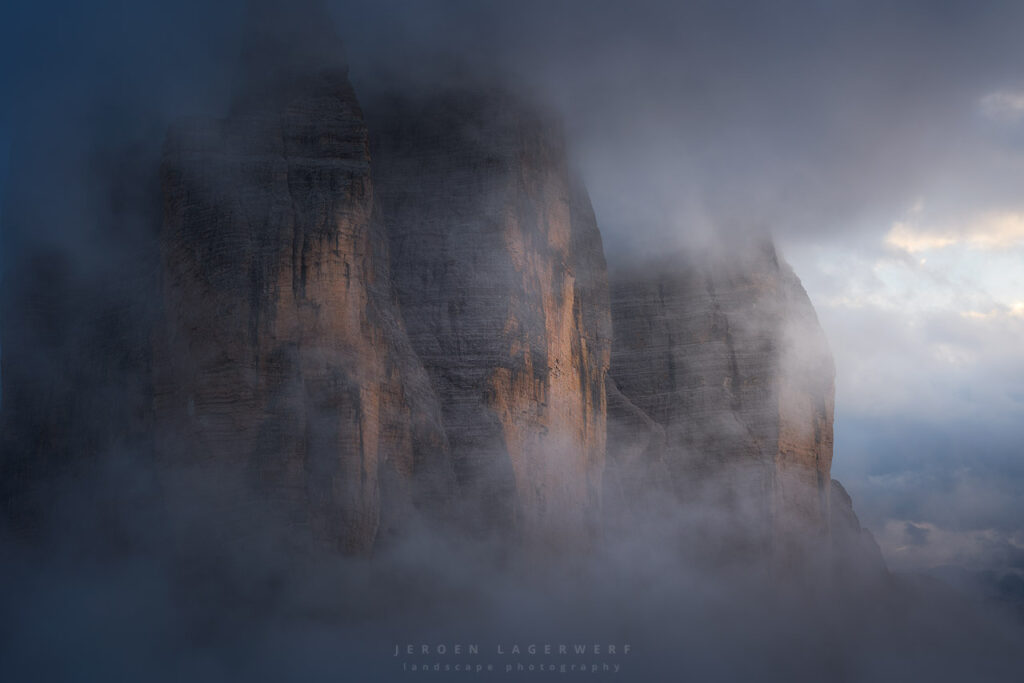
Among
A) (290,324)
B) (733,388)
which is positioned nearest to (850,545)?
(733,388)

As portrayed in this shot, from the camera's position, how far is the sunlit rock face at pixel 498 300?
31.5 m

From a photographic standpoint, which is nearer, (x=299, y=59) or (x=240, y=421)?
(x=240, y=421)

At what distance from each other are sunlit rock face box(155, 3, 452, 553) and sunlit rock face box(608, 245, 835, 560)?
1457 centimetres

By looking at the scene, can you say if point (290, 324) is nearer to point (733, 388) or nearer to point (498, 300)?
point (498, 300)

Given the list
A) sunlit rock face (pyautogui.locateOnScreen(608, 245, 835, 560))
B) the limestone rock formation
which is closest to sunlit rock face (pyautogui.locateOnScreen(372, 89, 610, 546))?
sunlit rock face (pyautogui.locateOnScreen(608, 245, 835, 560))

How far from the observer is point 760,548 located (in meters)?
41.4

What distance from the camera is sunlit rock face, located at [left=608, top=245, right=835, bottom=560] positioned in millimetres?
42281

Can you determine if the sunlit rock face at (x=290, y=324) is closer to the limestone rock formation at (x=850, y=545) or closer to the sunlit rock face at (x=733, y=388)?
the sunlit rock face at (x=733, y=388)

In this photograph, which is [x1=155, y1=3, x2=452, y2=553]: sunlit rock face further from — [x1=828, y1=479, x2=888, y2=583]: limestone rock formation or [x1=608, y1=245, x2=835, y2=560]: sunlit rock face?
[x1=828, y1=479, x2=888, y2=583]: limestone rock formation

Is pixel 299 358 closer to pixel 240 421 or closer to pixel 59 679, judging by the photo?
pixel 240 421

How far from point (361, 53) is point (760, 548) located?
19841 mm

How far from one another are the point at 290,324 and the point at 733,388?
20.7m

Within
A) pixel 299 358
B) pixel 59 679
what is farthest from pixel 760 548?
pixel 59 679

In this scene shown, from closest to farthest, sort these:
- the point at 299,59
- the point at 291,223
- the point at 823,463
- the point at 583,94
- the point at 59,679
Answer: the point at 59,679 < the point at 291,223 < the point at 299,59 < the point at 583,94 < the point at 823,463
